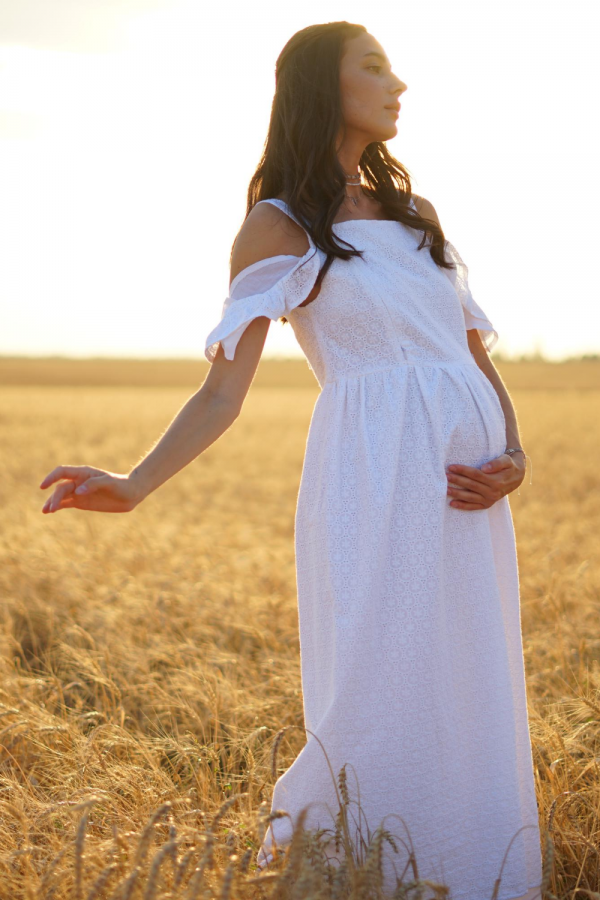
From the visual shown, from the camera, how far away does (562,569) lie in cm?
551

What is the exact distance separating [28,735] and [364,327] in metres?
1.71

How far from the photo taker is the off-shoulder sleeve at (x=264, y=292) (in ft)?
6.11

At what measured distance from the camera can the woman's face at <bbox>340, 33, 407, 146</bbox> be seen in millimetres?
1971

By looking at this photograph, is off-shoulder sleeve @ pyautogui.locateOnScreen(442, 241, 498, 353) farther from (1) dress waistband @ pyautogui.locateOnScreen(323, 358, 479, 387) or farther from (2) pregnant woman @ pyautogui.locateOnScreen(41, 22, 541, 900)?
(1) dress waistband @ pyautogui.locateOnScreen(323, 358, 479, 387)

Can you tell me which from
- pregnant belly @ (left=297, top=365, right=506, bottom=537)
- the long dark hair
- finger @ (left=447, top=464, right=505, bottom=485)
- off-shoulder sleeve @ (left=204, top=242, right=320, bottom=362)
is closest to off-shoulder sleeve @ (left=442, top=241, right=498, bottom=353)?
the long dark hair

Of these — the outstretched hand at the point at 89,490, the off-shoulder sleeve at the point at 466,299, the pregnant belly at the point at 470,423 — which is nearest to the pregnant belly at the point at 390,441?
the pregnant belly at the point at 470,423

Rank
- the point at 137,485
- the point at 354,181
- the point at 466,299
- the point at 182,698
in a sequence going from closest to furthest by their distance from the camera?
the point at 137,485 < the point at 354,181 < the point at 466,299 < the point at 182,698

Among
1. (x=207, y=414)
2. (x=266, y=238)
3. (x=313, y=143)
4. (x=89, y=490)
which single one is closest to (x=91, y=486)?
(x=89, y=490)

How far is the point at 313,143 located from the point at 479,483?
0.85 m

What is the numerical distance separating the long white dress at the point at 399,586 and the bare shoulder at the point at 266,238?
3 cm

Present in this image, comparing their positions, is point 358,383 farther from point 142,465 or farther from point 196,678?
point 196,678

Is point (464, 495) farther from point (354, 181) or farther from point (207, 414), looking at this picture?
point (354, 181)

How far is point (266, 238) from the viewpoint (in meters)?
1.93

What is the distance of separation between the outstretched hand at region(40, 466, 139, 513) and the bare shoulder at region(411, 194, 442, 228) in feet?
3.46
